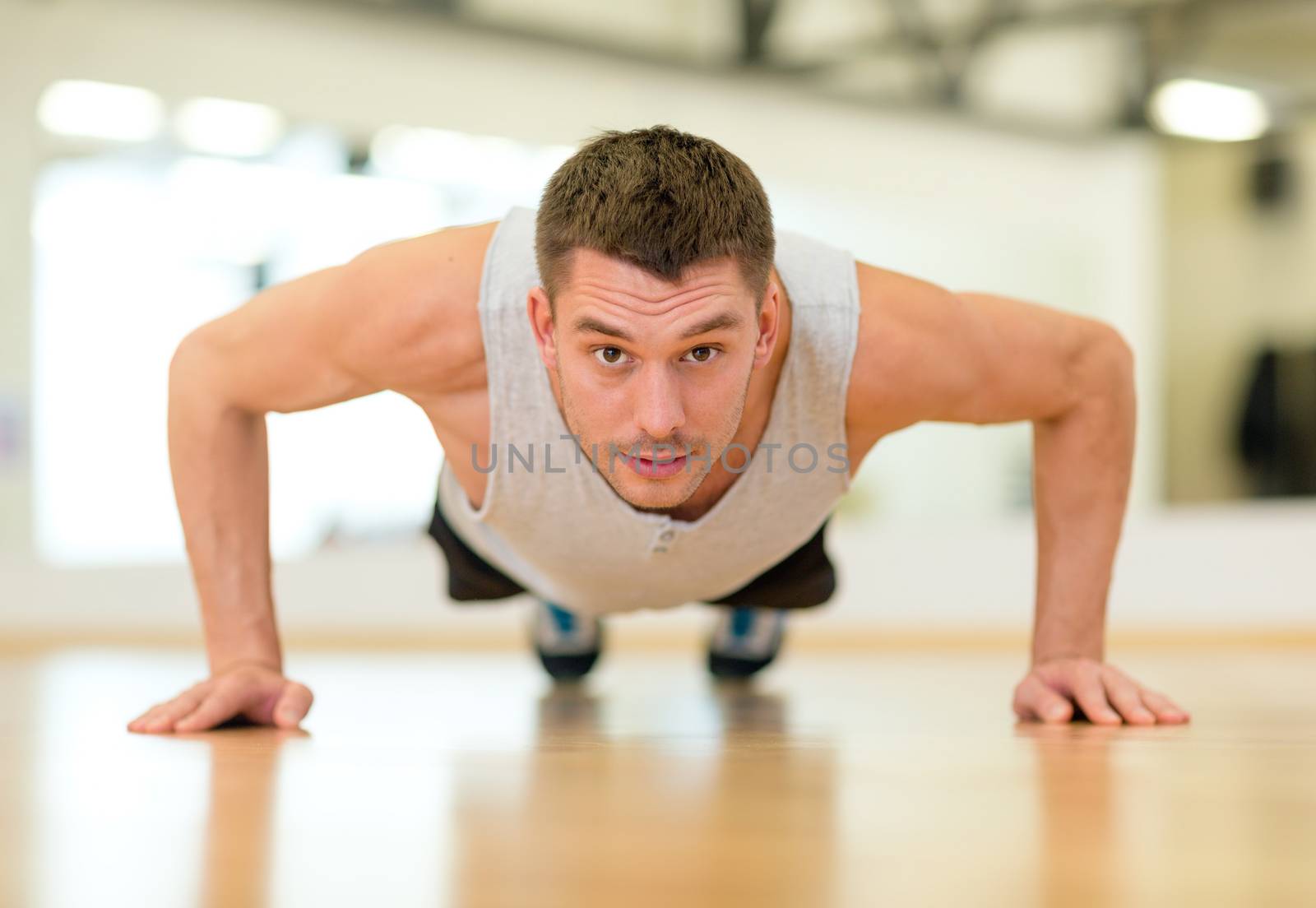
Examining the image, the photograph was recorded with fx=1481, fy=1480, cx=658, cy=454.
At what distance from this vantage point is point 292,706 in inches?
67.0

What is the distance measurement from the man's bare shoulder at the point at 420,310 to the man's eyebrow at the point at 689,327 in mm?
272

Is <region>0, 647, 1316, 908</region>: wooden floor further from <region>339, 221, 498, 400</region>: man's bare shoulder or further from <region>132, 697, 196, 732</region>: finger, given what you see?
<region>339, 221, 498, 400</region>: man's bare shoulder

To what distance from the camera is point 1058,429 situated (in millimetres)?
1825

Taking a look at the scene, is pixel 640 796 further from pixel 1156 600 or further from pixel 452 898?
pixel 1156 600

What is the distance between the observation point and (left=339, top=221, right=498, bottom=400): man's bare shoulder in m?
1.66

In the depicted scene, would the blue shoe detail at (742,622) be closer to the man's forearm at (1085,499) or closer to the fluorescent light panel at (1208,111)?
the man's forearm at (1085,499)

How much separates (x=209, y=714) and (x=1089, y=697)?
100 centimetres

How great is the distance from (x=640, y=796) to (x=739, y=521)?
676mm

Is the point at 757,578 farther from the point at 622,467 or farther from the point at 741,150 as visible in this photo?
the point at 741,150

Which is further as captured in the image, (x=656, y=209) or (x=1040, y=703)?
(x=1040, y=703)

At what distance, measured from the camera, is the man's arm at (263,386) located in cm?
166

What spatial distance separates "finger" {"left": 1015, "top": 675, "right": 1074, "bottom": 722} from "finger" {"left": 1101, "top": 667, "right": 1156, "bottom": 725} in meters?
0.05

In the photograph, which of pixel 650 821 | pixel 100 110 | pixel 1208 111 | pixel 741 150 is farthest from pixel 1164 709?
pixel 1208 111

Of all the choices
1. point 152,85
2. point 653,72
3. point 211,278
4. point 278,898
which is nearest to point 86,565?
point 152,85
